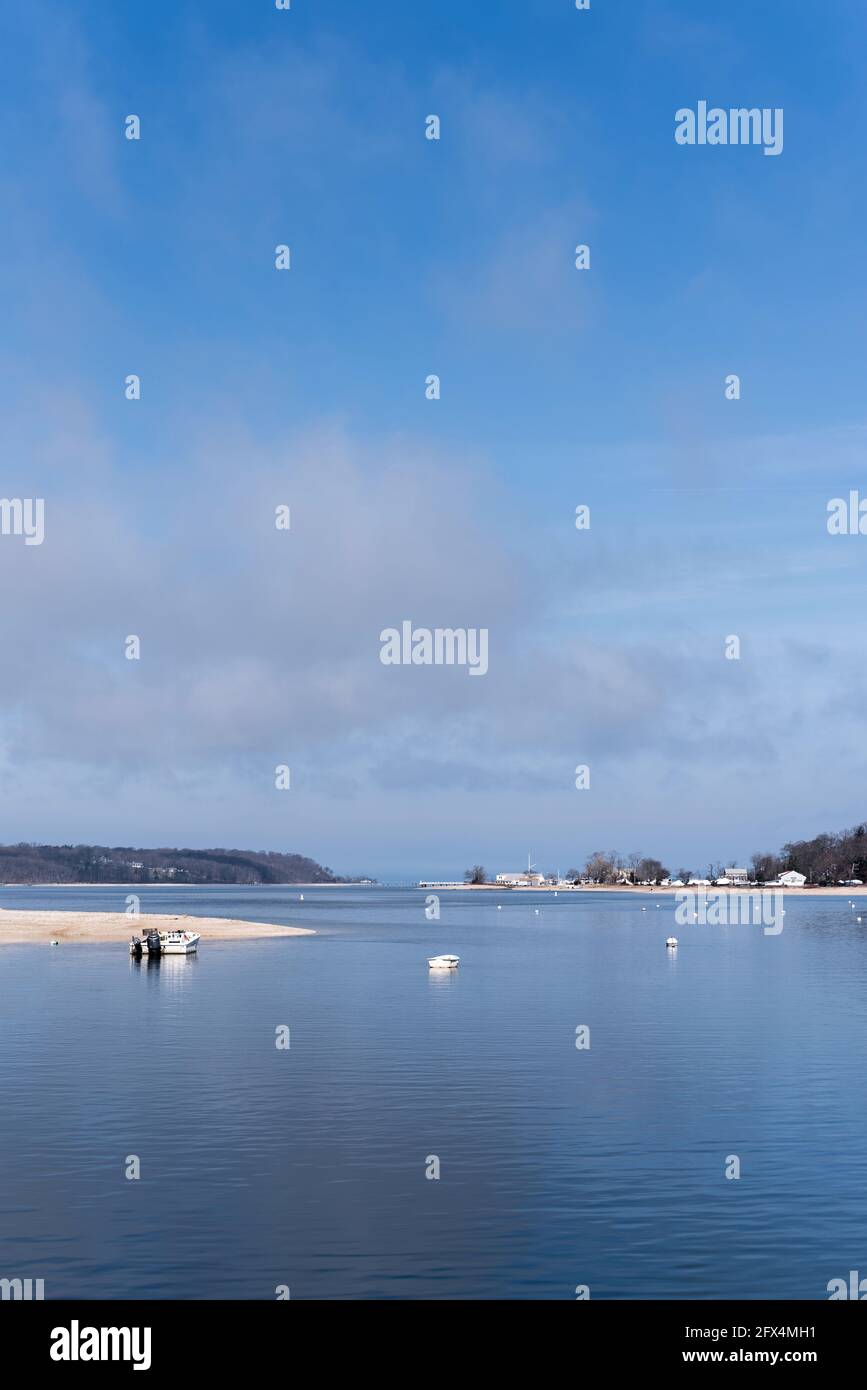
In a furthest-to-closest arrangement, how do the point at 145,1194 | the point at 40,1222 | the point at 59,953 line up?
the point at 59,953 < the point at 145,1194 < the point at 40,1222

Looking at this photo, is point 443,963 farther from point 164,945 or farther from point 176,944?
point 164,945

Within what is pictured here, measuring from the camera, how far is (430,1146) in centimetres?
4734

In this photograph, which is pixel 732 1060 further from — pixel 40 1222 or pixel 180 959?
pixel 180 959

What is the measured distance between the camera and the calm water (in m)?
33.4

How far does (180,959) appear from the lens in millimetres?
138750
